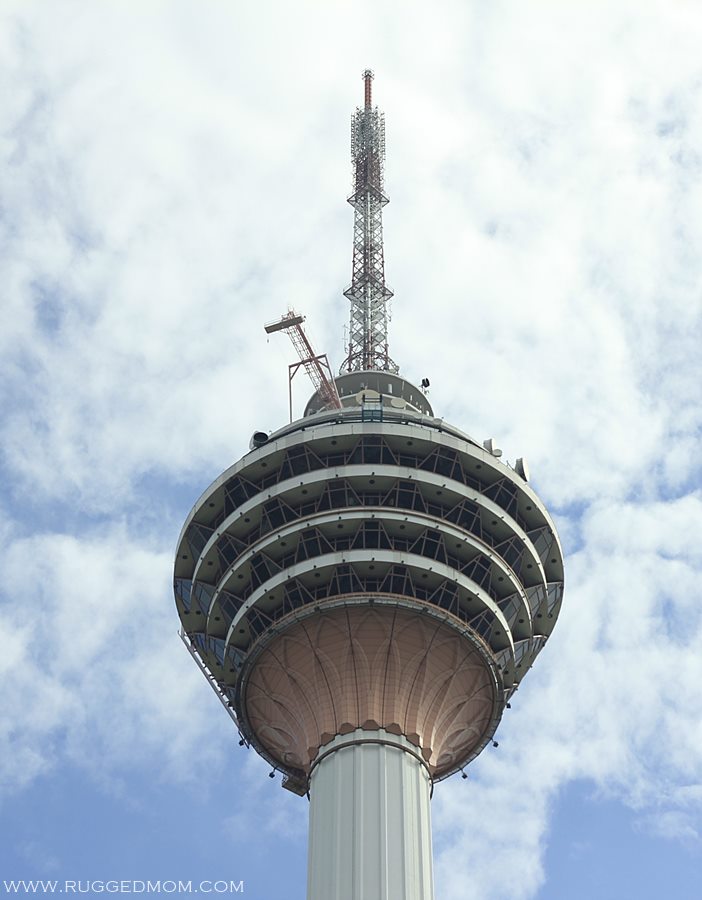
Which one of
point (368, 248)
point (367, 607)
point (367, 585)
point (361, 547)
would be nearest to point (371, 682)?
point (367, 607)

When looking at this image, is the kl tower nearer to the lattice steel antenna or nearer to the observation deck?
the observation deck

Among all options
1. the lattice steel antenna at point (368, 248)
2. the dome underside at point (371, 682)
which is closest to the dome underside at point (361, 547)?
the dome underside at point (371, 682)

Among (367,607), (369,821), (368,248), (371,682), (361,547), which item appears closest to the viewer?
(369,821)

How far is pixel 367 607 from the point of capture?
6003cm

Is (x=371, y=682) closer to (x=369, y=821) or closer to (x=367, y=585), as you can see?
(x=367, y=585)

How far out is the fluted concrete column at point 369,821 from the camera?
53.5 metres

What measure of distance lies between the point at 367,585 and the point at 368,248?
35184 mm

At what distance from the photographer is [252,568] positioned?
6262cm

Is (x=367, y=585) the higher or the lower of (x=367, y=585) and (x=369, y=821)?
the higher

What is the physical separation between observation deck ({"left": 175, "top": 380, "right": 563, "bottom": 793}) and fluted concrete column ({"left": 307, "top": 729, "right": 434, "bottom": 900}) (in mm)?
947

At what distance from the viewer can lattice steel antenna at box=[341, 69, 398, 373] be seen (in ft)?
274

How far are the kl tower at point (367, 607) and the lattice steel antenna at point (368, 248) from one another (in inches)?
616

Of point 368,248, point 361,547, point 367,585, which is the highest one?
point 368,248

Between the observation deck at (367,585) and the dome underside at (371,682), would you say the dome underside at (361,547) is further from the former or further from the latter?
the dome underside at (371,682)
